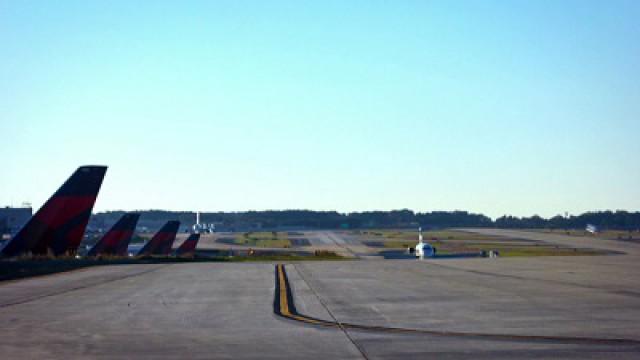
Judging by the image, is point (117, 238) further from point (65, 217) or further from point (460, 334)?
point (460, 334)

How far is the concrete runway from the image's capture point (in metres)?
12.1

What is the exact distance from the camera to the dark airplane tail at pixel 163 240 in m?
64.0

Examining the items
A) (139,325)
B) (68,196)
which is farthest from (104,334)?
(68,196)

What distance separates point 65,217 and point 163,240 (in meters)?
32.7

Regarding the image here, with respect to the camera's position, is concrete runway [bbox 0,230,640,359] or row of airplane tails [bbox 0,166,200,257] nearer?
concrete runway [bbox 0,230,640,359]

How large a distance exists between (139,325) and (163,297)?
7099 mm

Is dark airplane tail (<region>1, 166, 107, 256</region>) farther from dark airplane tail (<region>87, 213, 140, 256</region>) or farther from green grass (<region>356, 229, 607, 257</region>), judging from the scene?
green grass (<region>356, 229, 607, 257</region>)

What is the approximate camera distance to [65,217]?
3331 cm

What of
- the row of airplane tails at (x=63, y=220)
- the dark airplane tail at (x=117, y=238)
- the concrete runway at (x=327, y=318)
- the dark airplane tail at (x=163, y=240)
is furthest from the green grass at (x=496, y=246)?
the concrete runway at (x=327, y=318)

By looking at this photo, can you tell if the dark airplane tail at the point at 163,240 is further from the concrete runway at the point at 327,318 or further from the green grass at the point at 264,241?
the green grass at the point at 264,241

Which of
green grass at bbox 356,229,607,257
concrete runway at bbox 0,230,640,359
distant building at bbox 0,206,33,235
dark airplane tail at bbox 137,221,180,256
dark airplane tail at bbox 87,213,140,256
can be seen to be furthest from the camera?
distant building at bbox 0,206,33,235

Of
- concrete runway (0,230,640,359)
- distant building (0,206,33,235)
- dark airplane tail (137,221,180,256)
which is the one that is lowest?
concrete runway (0,230,640,359)

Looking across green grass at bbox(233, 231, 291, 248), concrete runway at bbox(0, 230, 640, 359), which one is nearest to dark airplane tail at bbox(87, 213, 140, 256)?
concrete runway at bbox(0, 230, 640, 359)

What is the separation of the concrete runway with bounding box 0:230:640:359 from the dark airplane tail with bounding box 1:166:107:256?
474cm
